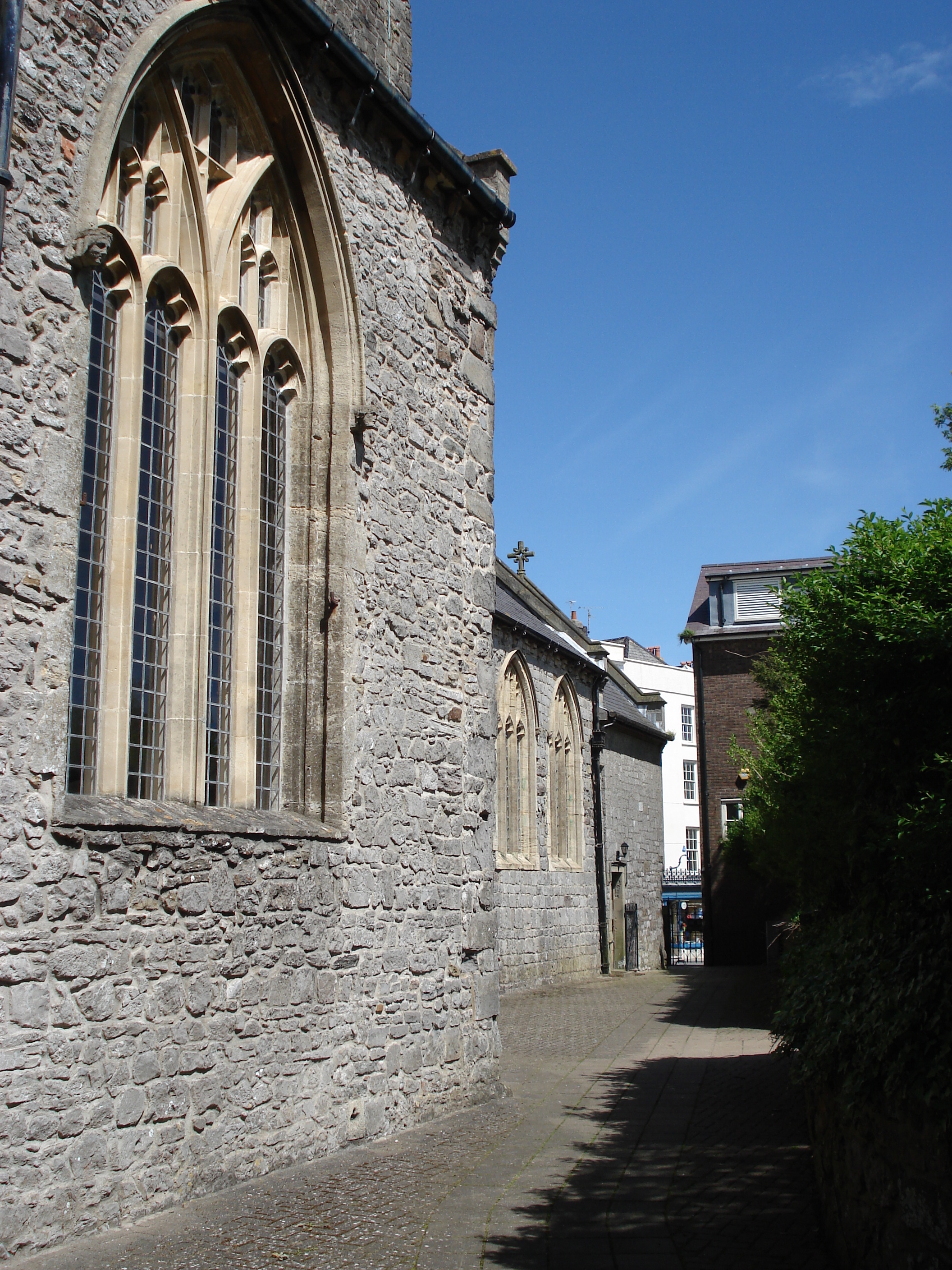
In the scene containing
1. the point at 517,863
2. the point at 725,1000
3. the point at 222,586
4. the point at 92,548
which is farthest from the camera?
the point at 517,863

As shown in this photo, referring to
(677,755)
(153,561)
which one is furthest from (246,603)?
(677,755)

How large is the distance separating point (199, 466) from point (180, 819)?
7.27 ft

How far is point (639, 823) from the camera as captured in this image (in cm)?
2861

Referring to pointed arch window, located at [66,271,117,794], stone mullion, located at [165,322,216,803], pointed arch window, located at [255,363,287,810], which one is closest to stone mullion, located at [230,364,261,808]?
pointed arch window, located at [255,363,287,810]

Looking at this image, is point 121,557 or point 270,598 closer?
point 121,557

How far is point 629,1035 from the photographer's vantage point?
13797 mm

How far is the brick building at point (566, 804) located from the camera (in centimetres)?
2022

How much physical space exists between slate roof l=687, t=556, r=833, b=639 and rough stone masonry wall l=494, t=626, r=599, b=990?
721 centimetres

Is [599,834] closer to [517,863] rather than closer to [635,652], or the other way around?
[517,863]

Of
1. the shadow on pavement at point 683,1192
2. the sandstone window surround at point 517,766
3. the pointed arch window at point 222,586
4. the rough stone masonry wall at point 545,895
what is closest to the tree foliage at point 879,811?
the shadow on pavement at point 683,1192

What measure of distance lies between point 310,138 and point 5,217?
3.12 metres

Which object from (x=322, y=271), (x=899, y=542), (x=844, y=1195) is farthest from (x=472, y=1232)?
(x=322, y=271)

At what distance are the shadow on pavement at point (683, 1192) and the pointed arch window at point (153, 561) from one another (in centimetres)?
327

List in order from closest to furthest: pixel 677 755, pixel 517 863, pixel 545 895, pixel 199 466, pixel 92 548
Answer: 1. pixel 92 548
2. pixel 199 466
3. pixel 517 863
4. pixel 545 895
5. pixel 677 755
